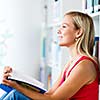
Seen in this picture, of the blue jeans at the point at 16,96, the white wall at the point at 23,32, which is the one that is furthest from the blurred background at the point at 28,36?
the blue jeans at the point at 16,96

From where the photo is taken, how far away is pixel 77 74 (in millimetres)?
1375

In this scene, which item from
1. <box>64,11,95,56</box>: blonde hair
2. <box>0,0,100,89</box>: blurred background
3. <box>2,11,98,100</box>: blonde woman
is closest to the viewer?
<box>2,11,98,100</box>: blonde woman

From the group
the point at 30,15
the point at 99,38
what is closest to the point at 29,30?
the point at 30,15

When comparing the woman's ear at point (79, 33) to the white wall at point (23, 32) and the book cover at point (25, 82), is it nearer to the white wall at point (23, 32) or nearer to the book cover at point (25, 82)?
the book cover at point (25, 82)

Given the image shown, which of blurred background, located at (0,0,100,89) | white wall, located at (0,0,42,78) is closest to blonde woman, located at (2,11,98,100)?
blurred background, located at (0,0,100,89)

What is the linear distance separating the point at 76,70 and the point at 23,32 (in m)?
1.84

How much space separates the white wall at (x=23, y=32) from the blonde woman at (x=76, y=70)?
156 centimetres

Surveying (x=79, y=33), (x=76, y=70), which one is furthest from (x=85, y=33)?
(x=76, y=70)

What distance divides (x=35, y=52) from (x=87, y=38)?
1.75m

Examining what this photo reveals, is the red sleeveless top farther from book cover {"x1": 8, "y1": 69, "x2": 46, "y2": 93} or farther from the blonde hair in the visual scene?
book cover {"x1": 8, "y1": 69, "x2": 46, "y2": 93}

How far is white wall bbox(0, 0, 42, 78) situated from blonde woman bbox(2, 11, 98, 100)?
1.56 metres

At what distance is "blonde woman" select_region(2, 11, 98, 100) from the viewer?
4.50ft

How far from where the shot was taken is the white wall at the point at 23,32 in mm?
3078

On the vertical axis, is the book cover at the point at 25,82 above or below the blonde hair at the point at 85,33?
below
